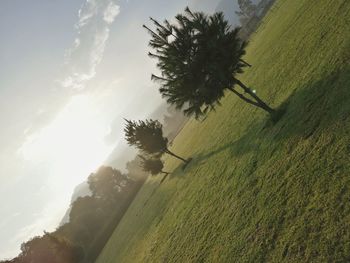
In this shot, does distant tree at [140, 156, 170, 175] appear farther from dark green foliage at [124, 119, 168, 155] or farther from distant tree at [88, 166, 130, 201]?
distant tree at [88, 166, 130, 201]

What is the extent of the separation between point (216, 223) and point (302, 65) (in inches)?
579

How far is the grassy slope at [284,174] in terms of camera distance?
1311 cm

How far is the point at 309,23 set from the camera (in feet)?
102

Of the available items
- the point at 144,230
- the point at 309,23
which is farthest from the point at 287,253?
the point at 144,230

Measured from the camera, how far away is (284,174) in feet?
56.3

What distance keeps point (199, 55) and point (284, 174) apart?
11.3 m

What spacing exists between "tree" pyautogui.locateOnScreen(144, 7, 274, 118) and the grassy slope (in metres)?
4.59

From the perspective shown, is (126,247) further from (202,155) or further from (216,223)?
(216,223)

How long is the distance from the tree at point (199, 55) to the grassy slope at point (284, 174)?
4.59m

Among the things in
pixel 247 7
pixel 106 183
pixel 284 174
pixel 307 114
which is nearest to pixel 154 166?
pixel 307 114

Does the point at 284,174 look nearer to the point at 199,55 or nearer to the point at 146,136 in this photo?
the point at 199,55

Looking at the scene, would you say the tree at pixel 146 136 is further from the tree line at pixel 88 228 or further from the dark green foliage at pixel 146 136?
the tree line at pixel 88 228

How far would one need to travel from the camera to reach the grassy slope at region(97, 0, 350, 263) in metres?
13.1

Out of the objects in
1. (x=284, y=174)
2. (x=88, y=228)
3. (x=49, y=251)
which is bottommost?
(x=284, y=174)
